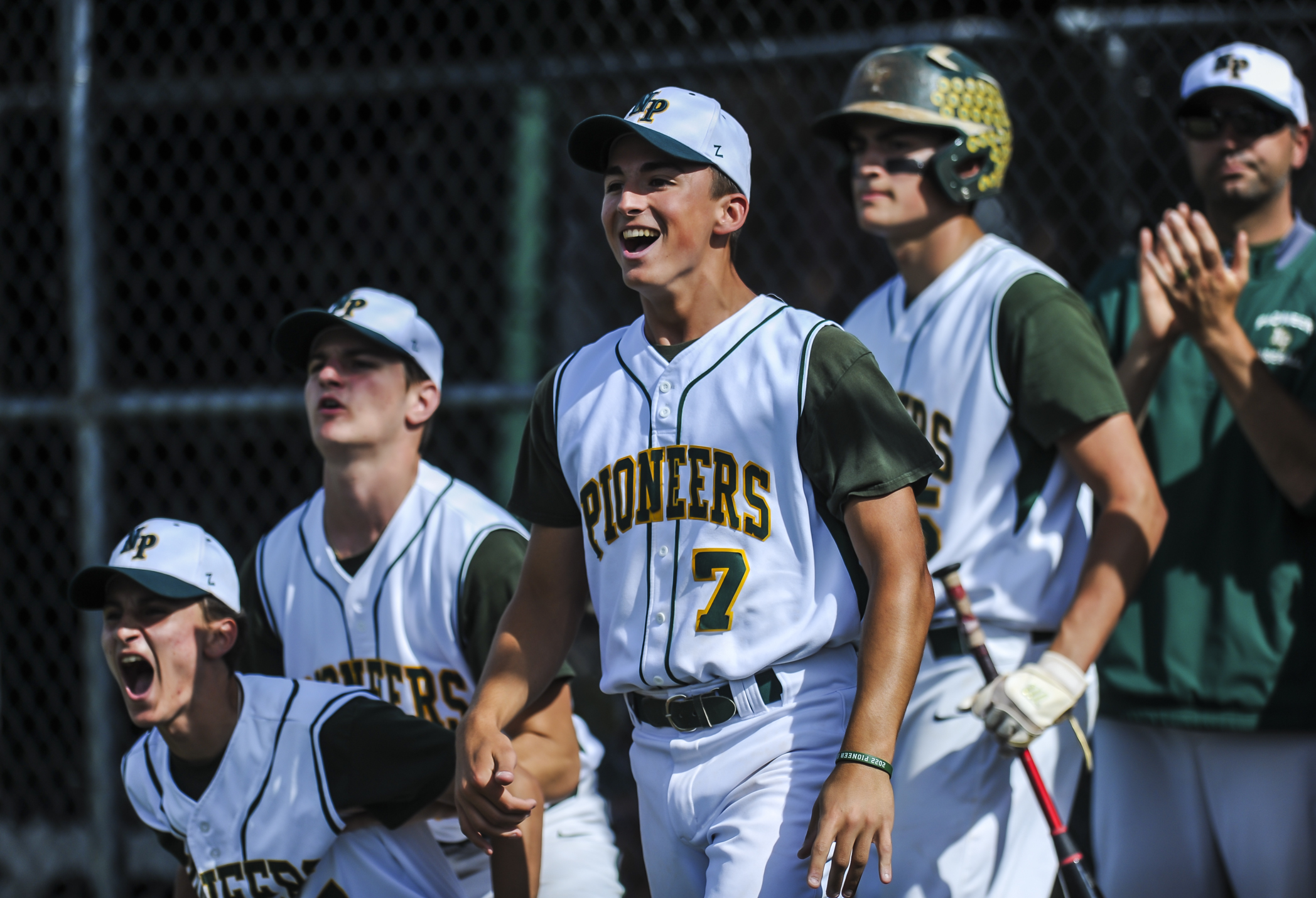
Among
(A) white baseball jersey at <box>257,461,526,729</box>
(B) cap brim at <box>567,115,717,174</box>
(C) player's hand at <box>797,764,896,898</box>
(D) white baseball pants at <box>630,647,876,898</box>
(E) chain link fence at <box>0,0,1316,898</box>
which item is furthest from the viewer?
(E) chain link fence at <box>0,0,1316,898</box>

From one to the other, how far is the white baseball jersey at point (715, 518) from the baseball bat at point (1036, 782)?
0.50 metres

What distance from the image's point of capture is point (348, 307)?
2.89m

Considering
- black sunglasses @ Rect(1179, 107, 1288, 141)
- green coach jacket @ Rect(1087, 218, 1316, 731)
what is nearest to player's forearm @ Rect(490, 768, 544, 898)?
green coach jacket @ Rect(1087, 218, 1316, 731)

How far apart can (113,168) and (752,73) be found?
112 inches

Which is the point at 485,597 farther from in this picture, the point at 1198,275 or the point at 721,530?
the point at 1198,275

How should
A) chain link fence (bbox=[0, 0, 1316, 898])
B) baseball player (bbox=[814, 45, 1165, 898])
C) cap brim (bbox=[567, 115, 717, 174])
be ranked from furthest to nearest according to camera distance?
chain link fence (bbox=[0, 0, 1316, 898]) → baseball player (bbox=[814, 45, 1165, 898]) → cap brim (bbox=[567, 115, 717, 174])

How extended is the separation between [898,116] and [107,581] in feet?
6.05

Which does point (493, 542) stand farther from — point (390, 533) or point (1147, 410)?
point (1147, 410)

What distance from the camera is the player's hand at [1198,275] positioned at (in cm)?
266

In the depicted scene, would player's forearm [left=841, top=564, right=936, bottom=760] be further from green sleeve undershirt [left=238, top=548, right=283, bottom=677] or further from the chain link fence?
the chain link fence

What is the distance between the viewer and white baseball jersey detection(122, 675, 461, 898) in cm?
242

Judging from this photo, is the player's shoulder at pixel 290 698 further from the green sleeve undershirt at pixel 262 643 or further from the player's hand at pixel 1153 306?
the player's hand at pixel 1153 306

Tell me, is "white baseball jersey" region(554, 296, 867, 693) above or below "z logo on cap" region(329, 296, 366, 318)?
below

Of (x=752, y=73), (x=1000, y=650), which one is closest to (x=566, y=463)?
(x=1000, y=650)
